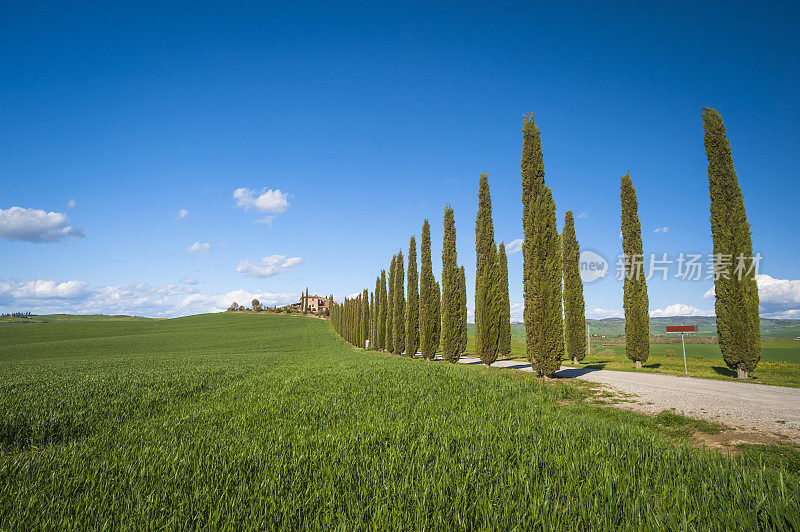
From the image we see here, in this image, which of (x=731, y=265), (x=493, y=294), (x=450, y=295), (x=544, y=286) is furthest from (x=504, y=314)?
(x=731, y=265)

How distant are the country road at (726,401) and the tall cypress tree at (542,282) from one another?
227 centimetres

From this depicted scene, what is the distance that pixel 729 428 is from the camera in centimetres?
638

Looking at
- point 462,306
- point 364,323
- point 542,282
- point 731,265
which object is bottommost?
point 364,323

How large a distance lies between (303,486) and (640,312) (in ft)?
74.4

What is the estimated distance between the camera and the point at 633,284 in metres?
20.3

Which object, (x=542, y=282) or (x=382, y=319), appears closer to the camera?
(x=542, y=282)

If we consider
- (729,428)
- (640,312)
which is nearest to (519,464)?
(729,428)

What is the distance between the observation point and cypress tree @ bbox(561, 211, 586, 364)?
2247 centimetres

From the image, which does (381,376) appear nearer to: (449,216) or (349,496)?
(349,496)

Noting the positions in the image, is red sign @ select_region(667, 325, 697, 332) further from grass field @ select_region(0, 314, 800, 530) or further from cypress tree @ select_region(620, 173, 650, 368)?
grass field @ select_region(0, 314, 800, 530)

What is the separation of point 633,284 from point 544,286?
1047 cm

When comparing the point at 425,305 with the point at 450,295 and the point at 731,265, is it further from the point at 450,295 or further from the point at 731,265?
the point at 731,265

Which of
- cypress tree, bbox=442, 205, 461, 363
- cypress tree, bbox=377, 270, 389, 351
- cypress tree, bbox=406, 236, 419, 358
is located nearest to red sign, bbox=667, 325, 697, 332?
cypress tree, bbox=442, 205, 461, 363

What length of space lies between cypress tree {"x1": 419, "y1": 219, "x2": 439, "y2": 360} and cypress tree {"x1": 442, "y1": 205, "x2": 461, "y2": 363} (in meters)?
1.48
